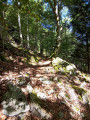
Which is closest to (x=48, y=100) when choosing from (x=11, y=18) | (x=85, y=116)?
(x=85, y=116)

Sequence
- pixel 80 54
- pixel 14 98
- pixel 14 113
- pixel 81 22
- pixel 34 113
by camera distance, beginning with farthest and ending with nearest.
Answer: pixel 80 54 < pixel 81 22 < pixel 14 98 < pixel 34 113 < pixel 14 113

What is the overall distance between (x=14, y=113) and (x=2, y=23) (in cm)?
668

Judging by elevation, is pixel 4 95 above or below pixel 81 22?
below

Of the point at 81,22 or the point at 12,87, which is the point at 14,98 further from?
the point at 81,22

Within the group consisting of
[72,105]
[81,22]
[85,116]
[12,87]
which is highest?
[81,22]

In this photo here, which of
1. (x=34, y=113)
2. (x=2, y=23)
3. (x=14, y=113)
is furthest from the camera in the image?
(x=2, y=23)

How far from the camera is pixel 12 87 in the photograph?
3.15 meters

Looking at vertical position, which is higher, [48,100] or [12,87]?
[12,87]

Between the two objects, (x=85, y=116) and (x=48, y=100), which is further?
(x=48, y=100)

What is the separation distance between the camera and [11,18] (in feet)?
44.2

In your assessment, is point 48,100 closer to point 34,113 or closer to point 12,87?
point 34,113

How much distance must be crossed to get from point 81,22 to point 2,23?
34.3 feet

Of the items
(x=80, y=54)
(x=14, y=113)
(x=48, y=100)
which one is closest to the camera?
(x=14, y=113)

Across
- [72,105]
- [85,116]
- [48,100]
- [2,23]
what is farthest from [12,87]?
[2,23]
